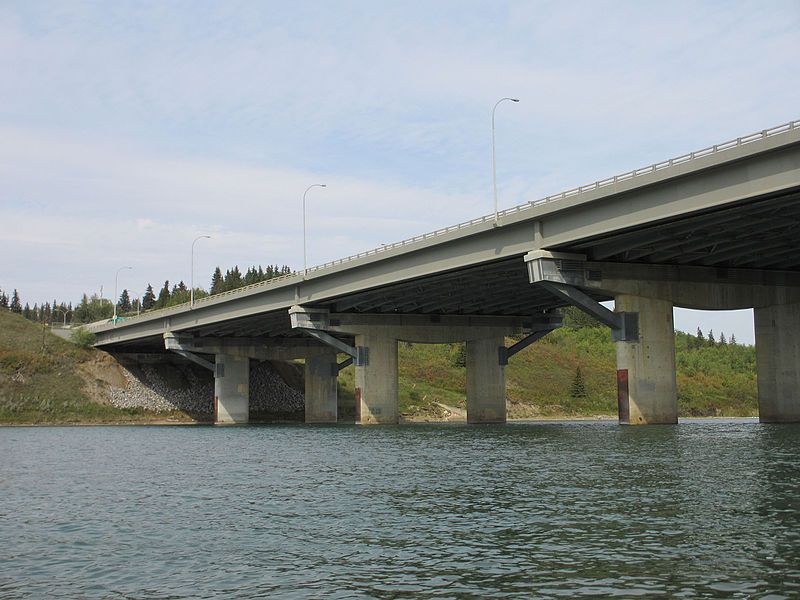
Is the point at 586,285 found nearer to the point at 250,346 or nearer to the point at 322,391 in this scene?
the point at 322,391

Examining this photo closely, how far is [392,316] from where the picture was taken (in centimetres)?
9406

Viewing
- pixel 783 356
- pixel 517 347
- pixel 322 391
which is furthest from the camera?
pixel 322 391

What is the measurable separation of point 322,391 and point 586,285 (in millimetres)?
57845

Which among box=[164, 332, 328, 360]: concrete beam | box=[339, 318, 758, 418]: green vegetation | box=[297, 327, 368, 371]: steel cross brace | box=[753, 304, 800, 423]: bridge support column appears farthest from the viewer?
box=[339, 318, 758, 418]: green vegetation

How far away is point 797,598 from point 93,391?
→ 116m

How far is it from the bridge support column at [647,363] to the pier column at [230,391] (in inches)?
2479

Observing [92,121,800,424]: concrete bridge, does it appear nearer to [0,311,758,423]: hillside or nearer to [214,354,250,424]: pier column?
[214,354,250,424]: pier column

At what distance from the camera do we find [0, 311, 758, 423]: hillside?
117 m

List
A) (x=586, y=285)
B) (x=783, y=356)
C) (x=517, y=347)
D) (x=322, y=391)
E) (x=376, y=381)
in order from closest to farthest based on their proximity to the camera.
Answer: (x=586, y=285)
(x=783, y=356)
(x=376, y=381)
(x=517, y=347)
(x=322, y=391)

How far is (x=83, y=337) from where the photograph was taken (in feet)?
424

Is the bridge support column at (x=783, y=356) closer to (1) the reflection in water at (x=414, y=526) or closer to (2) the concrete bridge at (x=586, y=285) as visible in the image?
(2) the concrete bridge at (x=586, y=285)

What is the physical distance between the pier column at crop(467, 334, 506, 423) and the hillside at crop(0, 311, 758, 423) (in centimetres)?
2671

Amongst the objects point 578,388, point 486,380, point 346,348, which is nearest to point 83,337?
point 346,348

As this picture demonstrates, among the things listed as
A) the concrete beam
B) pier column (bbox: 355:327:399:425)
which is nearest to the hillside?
the concrete beam
